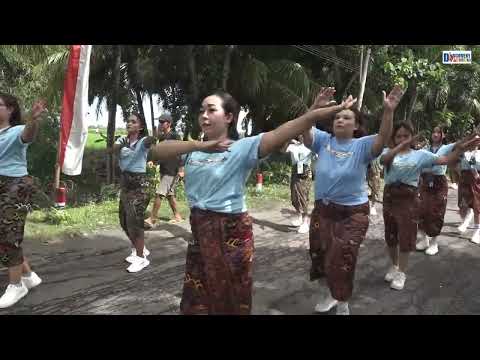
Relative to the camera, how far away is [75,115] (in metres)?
5.23

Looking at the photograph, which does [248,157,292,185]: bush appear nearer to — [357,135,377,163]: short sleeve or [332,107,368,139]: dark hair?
[332,107,368,139]: dark hair

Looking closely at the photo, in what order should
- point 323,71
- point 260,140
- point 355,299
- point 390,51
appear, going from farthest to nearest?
point 323,71 → point 390,51 → point 355,299 → point 260,140

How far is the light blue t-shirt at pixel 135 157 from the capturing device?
4762mm

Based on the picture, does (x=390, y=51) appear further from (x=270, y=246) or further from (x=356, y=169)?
(x=356, y=169)

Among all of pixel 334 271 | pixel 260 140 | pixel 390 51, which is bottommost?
pixel 334 271

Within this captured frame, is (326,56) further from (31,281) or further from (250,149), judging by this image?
(250,149)

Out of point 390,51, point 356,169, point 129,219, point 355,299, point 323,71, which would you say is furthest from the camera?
point 323,71

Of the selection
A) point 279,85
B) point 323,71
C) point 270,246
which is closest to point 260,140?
point 270,246

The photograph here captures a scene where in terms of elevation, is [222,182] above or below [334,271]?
above

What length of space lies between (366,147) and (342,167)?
0.24 metres

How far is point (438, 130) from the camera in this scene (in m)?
6.29

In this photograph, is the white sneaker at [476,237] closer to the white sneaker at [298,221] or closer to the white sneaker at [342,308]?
the white sneaker at [298,221]

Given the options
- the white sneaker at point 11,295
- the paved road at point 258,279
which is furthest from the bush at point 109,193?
the white sneaker at point 11,295

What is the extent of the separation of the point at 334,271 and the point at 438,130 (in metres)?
3.79
